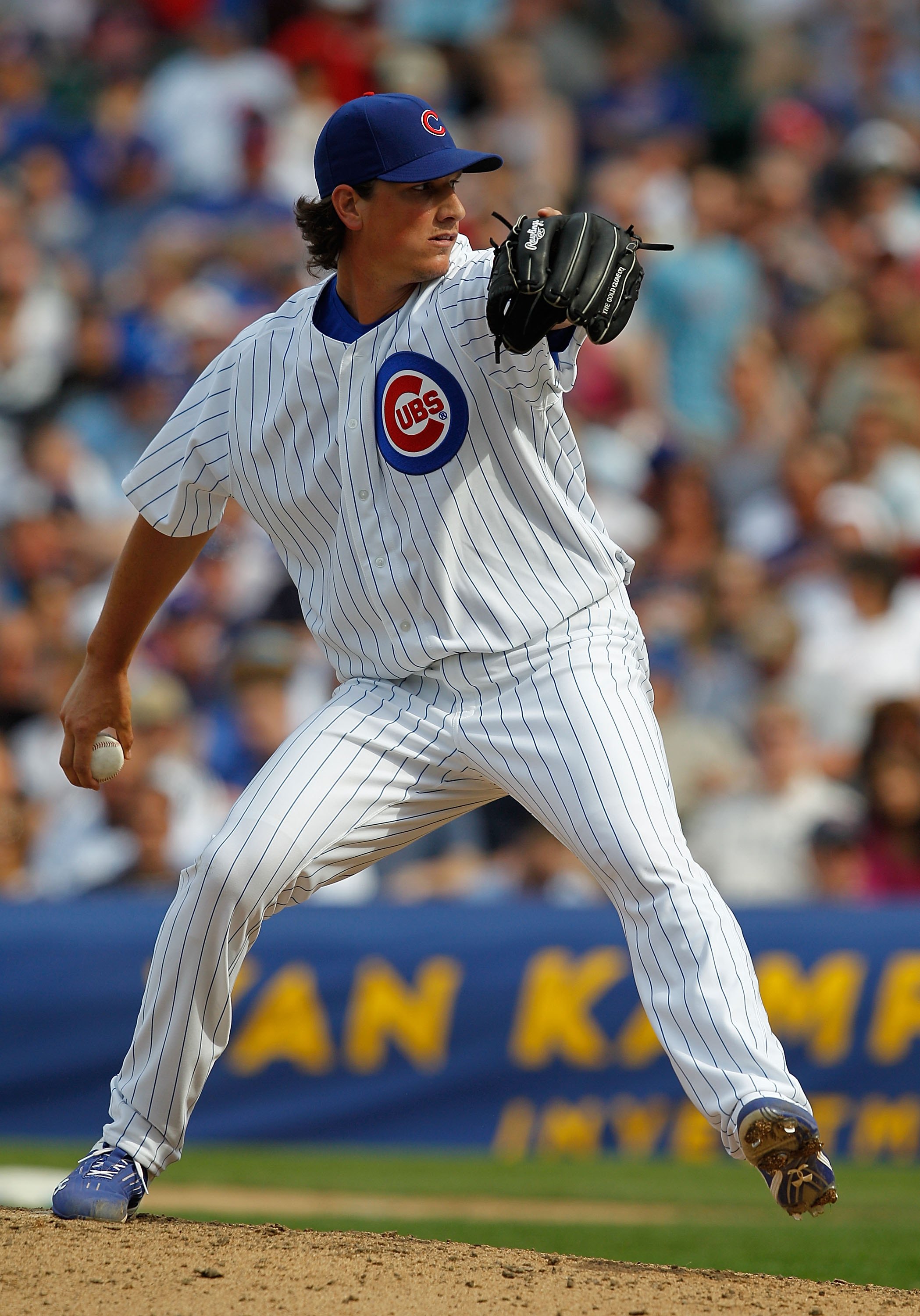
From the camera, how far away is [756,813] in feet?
24.1

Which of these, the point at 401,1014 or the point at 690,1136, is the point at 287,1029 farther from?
the point at 690,1136

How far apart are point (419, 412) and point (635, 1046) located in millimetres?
3849

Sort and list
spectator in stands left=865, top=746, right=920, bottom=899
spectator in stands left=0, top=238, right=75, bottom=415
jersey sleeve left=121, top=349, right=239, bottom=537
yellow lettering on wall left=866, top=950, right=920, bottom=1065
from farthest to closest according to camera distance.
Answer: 1. spectator in stands left=0, top=238, right=75, bottom=415
2. spectator in stands left=865, top=746, right=920, bottom=899
3. yellow lettering on wall left=866, top=950, right=920, bottom=1065
4. jersey sleeve left=121, top=349, right=239, bottom=537

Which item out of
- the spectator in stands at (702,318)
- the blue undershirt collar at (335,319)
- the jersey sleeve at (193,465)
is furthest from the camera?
the spectator in stands at (702,318)

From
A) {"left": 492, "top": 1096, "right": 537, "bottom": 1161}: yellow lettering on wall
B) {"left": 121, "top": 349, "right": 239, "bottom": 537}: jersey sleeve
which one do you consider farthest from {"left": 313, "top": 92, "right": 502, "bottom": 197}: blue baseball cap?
{"left": 492, "top": 1096, "right": 537, "bottom": 1161}: yellow lettering on wall

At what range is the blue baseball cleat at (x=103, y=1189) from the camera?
139 inches

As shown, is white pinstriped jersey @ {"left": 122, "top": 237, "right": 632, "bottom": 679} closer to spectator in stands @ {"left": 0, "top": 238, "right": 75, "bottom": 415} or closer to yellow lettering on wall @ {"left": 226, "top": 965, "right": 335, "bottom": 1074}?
yellow lettering on wall @ {"left": 226, "top": 965, "right": 335, "bottom": 1074}

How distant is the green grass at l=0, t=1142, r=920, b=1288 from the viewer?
16.1 ft

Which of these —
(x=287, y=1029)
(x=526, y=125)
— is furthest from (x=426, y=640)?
(x=526, y=125)

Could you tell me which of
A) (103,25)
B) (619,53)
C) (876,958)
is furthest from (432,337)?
(103,25)

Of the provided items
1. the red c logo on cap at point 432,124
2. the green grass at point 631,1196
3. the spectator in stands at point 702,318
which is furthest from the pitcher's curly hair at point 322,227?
the spectator in stands at point 702,318

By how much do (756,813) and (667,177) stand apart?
5249mm

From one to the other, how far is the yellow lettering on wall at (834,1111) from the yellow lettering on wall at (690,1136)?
403 millimetres

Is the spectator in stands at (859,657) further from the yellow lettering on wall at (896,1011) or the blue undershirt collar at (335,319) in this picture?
the blue undershirt collar at (335,319)
